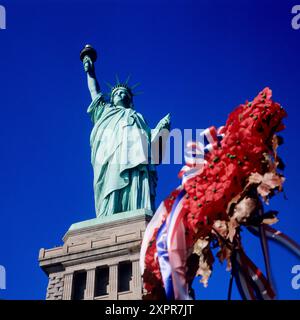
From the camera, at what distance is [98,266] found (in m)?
25.2

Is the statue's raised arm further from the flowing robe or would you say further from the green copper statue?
the flowing robe

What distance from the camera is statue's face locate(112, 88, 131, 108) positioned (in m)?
35.8

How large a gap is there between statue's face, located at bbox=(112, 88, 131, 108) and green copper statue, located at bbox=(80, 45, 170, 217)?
0.51 m

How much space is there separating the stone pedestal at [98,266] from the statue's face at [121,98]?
1085 cm

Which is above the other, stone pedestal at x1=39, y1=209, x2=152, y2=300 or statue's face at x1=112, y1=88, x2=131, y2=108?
statue's face at x1=112, y1=88, x2=131, y2=108

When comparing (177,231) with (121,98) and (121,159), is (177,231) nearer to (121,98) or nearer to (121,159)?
(121,159)

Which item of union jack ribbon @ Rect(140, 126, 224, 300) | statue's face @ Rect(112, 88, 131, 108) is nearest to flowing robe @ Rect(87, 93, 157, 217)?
statue's face @ Rect(112, 88, 131, 108)

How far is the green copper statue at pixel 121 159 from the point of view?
1166 inches

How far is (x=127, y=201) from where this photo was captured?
29.6 m
